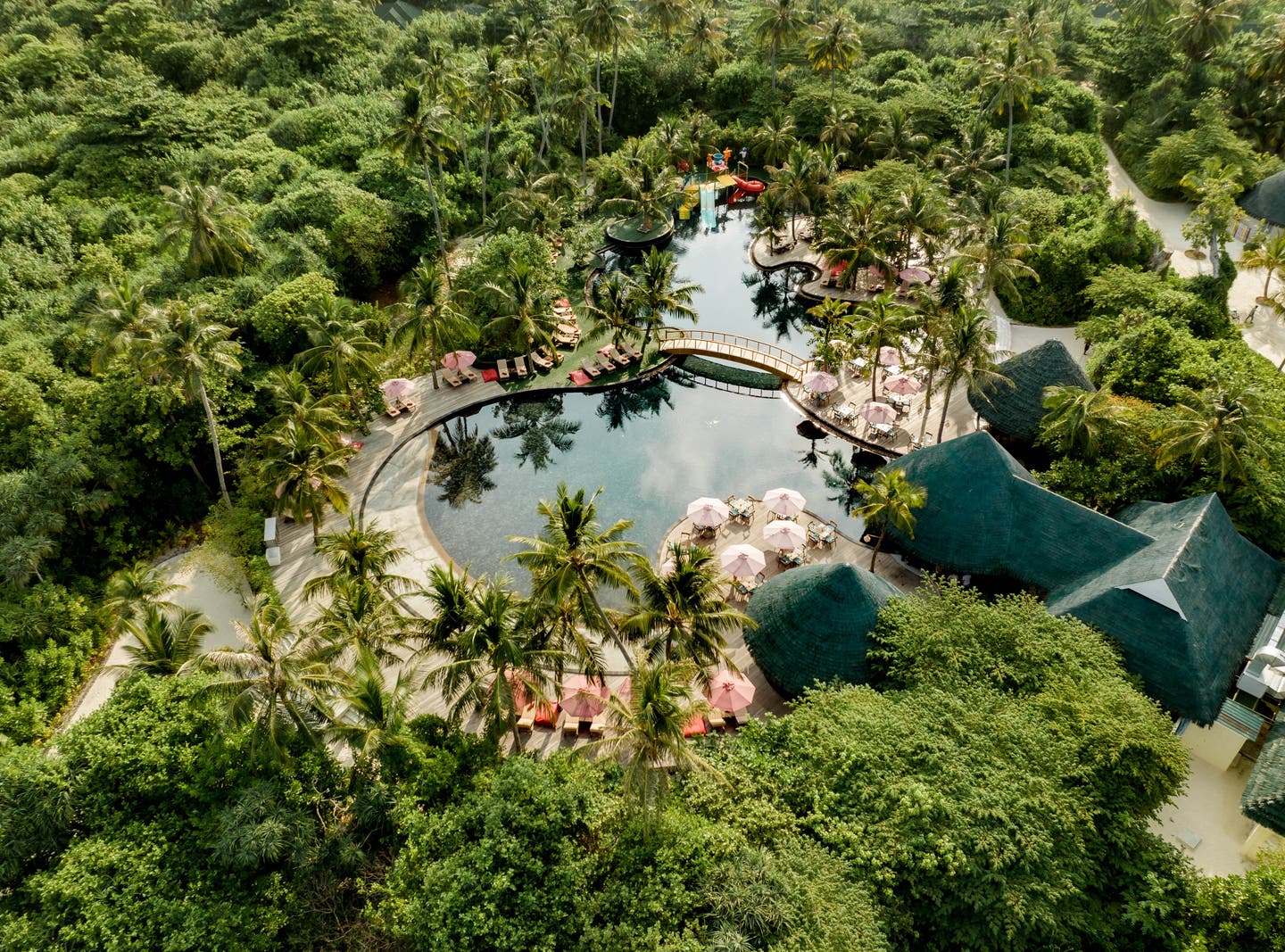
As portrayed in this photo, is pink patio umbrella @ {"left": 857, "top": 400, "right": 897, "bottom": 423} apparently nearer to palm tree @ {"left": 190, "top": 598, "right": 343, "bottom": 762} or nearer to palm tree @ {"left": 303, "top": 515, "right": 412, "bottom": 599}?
palm tree @ {"left": 303, "top": 515, "right": 412, "bottom": 599}

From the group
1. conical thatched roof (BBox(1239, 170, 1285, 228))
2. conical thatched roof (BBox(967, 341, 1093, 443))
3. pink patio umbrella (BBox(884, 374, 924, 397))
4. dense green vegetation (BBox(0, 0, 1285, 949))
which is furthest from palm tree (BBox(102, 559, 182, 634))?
conical thatched roof (BBox(1239, 170, 1285, 228))

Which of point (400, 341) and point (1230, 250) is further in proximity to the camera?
point (1230, 250)

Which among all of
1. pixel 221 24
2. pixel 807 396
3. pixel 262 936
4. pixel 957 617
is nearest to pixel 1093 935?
pixel 957 617

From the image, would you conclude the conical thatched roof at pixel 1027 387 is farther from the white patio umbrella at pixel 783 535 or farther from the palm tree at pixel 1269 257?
the palm tree at pixel 1269 257

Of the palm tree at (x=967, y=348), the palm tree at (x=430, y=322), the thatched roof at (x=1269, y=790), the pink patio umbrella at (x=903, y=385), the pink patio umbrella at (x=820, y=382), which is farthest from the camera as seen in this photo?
the pink patio umbrella at (x=820, y=382)

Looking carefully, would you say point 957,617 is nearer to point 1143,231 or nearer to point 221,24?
point 1143,231

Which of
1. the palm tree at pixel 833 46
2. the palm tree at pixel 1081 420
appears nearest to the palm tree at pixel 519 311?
the palm tree at pixel 1081 420

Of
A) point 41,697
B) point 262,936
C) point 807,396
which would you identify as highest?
point 807,396
